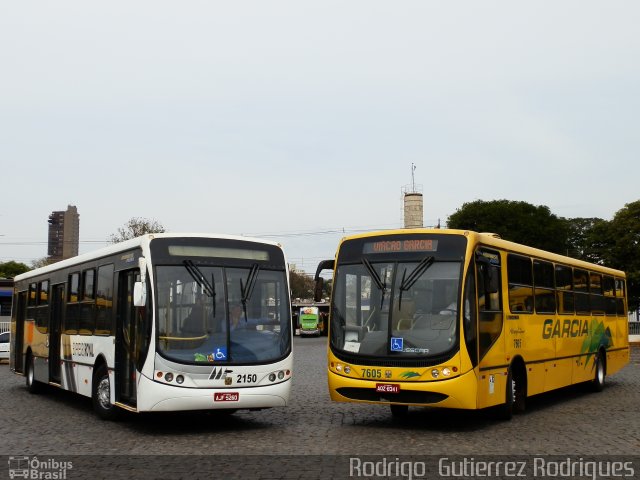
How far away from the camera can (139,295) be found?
12.5 m

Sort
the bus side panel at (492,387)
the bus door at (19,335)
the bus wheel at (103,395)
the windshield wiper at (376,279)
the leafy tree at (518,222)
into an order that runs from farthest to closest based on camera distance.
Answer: the leafy tree at (518,222), the bus door at (19,335), the bus wheel at (103,395), the windshield wiper at (376,279), the bus side panel at (492,387)

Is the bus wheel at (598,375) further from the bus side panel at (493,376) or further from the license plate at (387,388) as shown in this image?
the license plate at (387,388)

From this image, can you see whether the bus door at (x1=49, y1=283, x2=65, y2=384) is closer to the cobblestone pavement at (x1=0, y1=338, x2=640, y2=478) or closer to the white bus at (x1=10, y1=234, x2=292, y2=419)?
the cobblestone pavement at (x1=0, y1=338, x2=640, y2=478)

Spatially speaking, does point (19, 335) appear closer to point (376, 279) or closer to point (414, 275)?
point (376, 279)

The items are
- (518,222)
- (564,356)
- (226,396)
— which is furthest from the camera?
(518,222)

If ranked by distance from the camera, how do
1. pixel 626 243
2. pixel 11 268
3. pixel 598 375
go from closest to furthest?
pixel 598 375 → pixel 626 243 → pixel 11 268

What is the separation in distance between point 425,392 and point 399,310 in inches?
50.1

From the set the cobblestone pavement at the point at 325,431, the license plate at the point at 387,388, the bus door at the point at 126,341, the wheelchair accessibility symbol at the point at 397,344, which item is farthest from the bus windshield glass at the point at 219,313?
the wheelchair accessibility symbol at the point at 397,344

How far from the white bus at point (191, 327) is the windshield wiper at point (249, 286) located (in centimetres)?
2

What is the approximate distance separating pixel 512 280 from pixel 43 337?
34.3 ft

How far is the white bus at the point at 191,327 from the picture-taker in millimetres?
12500

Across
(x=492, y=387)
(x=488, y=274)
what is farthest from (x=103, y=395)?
(x=488, y=274)

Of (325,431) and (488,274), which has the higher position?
(488,274)

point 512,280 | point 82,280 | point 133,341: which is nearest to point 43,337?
point 82,280
